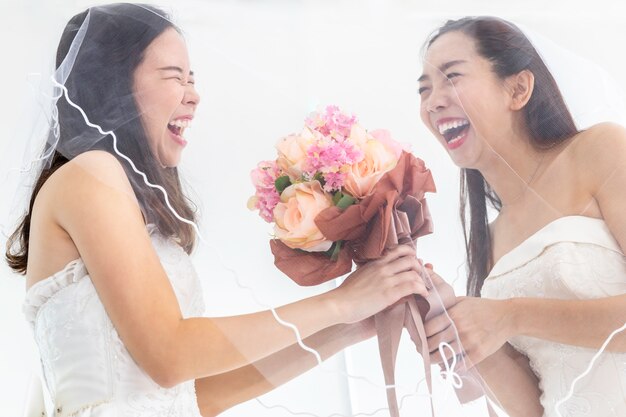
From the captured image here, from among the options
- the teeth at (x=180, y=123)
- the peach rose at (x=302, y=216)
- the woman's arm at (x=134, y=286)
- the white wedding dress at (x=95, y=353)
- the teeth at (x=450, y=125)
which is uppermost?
the teeth at (x=450, y=125)

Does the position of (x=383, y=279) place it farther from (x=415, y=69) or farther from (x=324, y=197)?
(x=415, y=69)

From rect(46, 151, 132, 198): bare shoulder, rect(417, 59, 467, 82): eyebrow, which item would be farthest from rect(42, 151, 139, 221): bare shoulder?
rect(417, 59, 467, 82): eyebrow

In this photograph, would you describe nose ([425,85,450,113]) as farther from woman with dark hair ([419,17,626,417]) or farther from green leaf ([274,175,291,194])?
green leaf ([274,175,291,194])

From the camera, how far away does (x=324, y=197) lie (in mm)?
758

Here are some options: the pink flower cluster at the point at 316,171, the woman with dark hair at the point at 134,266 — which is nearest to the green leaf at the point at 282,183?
the pink flower cluster at the point at 316,171

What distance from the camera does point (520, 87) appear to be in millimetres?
818

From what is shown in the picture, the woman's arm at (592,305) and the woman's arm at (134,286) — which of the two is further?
the woman's arm at (134,286)

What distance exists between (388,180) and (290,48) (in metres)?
0.19

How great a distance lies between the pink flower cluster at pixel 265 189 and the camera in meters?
0.77

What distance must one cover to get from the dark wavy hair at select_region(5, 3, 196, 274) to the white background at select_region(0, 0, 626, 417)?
30mm

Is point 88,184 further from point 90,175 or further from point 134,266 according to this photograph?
point 134,266

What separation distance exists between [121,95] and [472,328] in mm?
455

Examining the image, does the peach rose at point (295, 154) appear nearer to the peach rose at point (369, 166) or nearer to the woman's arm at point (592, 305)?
the peach rose at point (369, 166)

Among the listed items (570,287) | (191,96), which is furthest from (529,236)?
(191,96)
